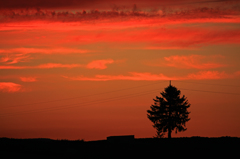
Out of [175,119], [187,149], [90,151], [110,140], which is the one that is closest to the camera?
[90,151]

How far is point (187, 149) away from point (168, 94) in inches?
1092

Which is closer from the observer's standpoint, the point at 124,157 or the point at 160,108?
the point at 124,157

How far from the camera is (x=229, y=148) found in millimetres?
44406

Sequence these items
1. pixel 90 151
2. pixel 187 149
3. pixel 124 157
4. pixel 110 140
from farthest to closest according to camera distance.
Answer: pixel 110 140 < pixel 187 149 < pixel 90 151 < pixel 124 157

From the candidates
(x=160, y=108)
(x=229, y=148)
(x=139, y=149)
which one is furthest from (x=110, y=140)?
(x=160, y=108)

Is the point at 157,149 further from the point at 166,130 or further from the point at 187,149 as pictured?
the point at 166,130

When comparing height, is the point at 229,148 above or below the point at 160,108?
below

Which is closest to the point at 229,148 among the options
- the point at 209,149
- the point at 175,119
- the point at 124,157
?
the point at 209,149

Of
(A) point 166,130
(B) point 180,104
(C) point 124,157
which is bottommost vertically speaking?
(C) point 124,157

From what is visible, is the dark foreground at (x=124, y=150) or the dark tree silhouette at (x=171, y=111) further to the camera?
the dark tree silhouette at (x=171, y=111)

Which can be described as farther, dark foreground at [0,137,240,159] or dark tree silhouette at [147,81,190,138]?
dark tree silhouette at [147,81,190,138]

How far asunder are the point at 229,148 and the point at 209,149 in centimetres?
239

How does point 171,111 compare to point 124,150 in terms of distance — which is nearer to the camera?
point 124,150

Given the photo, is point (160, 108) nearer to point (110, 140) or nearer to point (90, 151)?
point (110, 140)
